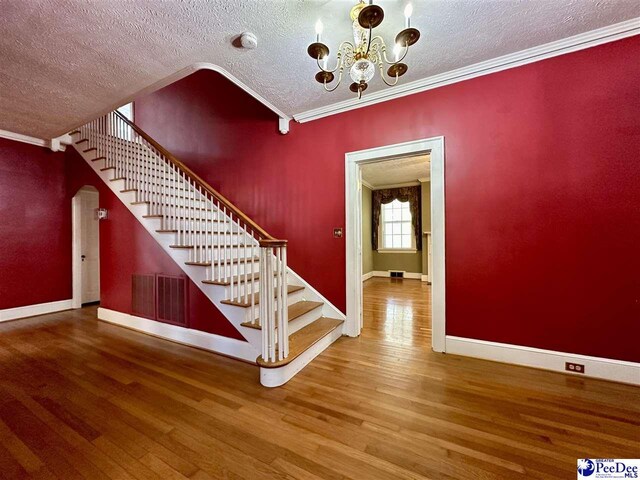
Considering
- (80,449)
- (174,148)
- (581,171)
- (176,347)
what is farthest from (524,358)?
(174,148)

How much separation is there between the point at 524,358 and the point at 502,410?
84 centimetres

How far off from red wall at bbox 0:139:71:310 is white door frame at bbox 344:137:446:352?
16.3ft

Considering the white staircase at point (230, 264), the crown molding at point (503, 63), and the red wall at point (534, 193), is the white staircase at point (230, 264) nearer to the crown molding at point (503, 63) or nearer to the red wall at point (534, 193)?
the red wall at point (534, 193)

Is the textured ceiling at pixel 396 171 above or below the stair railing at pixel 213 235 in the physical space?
above

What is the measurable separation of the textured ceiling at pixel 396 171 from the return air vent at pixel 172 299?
397cm

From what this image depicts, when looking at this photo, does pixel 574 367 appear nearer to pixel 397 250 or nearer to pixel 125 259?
pixel 125 259

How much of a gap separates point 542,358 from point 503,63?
8.77 ft

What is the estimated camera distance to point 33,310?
Answer: 4.03 meters

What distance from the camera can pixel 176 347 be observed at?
9.56 feet

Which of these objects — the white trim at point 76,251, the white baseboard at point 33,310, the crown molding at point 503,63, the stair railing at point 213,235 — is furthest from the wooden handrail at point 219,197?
the white baseboard at point 33,310

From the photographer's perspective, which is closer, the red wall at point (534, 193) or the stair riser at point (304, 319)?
the red wall at point (534, 193)

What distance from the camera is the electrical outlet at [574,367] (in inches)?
84.0

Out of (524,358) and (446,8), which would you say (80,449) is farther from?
(446,8)

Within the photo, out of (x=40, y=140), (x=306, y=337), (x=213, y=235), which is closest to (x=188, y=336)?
(x=213, y=235)
